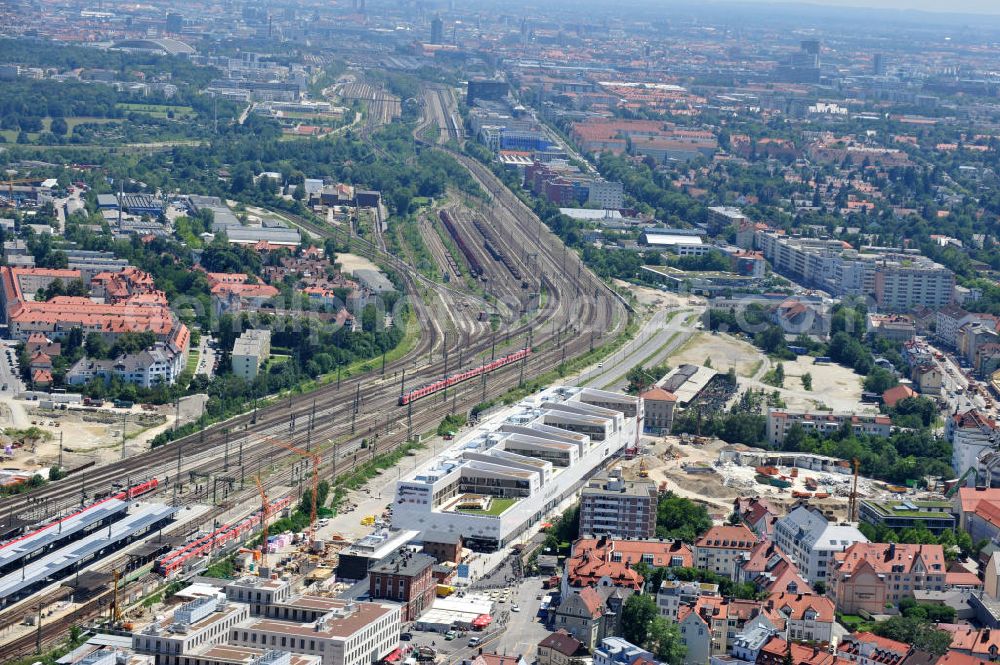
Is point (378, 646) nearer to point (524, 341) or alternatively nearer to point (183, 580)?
point (183, 580)

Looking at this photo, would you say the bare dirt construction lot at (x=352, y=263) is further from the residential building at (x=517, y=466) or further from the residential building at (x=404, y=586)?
the residential building at (x=404, y=586)

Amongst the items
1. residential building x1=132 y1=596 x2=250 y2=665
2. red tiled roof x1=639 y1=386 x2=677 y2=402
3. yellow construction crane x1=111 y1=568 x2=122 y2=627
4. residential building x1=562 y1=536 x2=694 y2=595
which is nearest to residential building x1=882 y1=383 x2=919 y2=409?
red tiled roof x1=639 y1=386 x2=677 y2=402

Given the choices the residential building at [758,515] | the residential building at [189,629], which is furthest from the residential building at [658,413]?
the residential building at [189,629]

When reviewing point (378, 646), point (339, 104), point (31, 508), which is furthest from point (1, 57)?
point (378, 646)

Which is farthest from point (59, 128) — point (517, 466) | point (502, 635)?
point (502, 635)

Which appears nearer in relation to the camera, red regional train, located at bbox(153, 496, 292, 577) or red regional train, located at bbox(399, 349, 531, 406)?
red regional train, located at bbox(153, 496, 292, 577)

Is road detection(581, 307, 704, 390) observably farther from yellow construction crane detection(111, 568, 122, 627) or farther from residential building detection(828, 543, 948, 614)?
yellow construction crane detection(111, 568, 122, 627)

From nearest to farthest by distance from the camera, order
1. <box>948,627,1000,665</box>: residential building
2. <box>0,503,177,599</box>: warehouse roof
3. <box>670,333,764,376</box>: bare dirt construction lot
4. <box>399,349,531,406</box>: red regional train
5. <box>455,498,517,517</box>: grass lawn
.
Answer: <box>948,627,1000,665</box>: residential building, <box>0,503,177,599</box>: warehouse roof, <box>455,498,517,517</box>: grass lawn, <box>399,349,531,406</box>: red regional train, <box>670,333,764,376</box>: bare dirt construction lot
